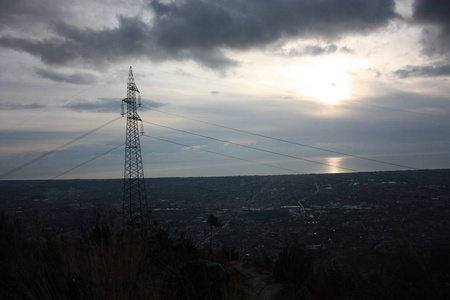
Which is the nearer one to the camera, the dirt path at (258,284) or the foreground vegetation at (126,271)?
the foreground vegetation at (126,271)

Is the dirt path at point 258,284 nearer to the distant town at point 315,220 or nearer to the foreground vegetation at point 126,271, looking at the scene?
the foreground vegetation at point 126,271

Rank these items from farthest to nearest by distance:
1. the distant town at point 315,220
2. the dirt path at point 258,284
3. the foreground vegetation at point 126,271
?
the distant town at point 315,220 < the dirt path at point 258,284 < the foreground vegetation at point 126,271

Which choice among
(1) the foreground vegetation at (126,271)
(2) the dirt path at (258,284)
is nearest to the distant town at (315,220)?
(1) the foreground vegetation at (126,271)

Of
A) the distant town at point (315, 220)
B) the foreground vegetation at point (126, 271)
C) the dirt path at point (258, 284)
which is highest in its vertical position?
the foreground vegetation at point (126, 271)

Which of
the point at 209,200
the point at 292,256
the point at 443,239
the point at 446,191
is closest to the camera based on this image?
the point at 292,256

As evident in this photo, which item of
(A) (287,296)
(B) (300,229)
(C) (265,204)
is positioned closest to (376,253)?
(B) (300,229)

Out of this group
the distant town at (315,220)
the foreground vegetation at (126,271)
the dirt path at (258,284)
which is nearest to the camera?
the foreground vegetation at (126,271)

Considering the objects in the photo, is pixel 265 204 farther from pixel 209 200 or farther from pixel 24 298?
pixel 24 298

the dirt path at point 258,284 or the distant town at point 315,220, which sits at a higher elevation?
the dirt path at point 258,284
